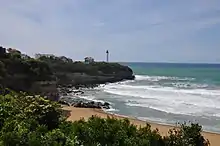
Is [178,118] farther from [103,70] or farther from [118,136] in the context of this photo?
[103,70]

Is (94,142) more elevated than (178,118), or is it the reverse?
(94,142)

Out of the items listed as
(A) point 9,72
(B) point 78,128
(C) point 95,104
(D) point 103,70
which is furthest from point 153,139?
(D) point 103,70

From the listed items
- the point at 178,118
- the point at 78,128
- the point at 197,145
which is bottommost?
the point at 178,118

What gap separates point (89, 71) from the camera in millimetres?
65688

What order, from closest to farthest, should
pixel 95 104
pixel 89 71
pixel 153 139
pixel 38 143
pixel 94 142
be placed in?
pixel 38 143
pixel 94 142
pixel 153 139
pixel 95 104
pixel 89 71

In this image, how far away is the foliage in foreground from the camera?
6.82m

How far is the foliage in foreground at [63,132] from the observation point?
6824mm

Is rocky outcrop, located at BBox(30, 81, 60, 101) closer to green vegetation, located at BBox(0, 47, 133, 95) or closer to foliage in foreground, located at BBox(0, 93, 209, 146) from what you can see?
green vegetation, located at BBox(0, 47, 133, 95)

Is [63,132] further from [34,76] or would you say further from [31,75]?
[34,76]

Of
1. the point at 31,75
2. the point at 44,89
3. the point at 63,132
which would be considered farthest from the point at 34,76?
the point at 63,132

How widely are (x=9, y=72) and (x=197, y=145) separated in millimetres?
26772

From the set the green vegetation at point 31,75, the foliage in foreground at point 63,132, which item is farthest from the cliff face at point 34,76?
the foliage in foreground at point 63,132

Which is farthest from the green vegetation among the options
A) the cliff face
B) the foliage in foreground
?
the foliage in foreground

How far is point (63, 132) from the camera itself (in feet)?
25.0
